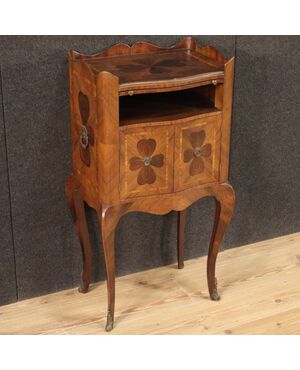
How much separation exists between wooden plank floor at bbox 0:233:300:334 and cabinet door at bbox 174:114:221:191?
1.56ft

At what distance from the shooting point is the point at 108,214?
7.16ft

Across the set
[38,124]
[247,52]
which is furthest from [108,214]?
[247,52]

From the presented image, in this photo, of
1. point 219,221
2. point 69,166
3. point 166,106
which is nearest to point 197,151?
point 166,106

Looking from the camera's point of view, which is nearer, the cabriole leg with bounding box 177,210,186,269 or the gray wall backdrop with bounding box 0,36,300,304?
the gray wall backdrop with bounding box 0,36,300,304

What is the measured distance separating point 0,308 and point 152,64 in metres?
0.95

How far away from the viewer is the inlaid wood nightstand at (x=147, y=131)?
83.0 inches

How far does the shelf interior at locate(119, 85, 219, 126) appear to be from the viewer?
85.1 inches

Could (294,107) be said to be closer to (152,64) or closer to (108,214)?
(152,64)

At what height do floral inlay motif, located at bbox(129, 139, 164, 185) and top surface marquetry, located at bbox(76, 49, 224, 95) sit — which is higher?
top surface marquetry, located at bbox(76, 49, 224, 95)

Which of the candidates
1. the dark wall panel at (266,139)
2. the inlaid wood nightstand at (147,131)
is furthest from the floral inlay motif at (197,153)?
the dark wall panel at (266,139)

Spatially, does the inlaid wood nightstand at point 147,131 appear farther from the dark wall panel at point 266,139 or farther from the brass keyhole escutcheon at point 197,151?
the dark wall panel at point 266,139

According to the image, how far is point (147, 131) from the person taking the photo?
2.12 m

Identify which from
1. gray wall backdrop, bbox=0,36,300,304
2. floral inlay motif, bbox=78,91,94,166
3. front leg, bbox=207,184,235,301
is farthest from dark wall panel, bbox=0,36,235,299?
front leg, bbox=207,184,235,301

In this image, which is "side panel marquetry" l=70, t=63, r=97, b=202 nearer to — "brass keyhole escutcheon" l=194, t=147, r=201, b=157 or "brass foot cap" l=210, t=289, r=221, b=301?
"brass keyhole escutcheon" l=194, t=147, r=201, b=157
